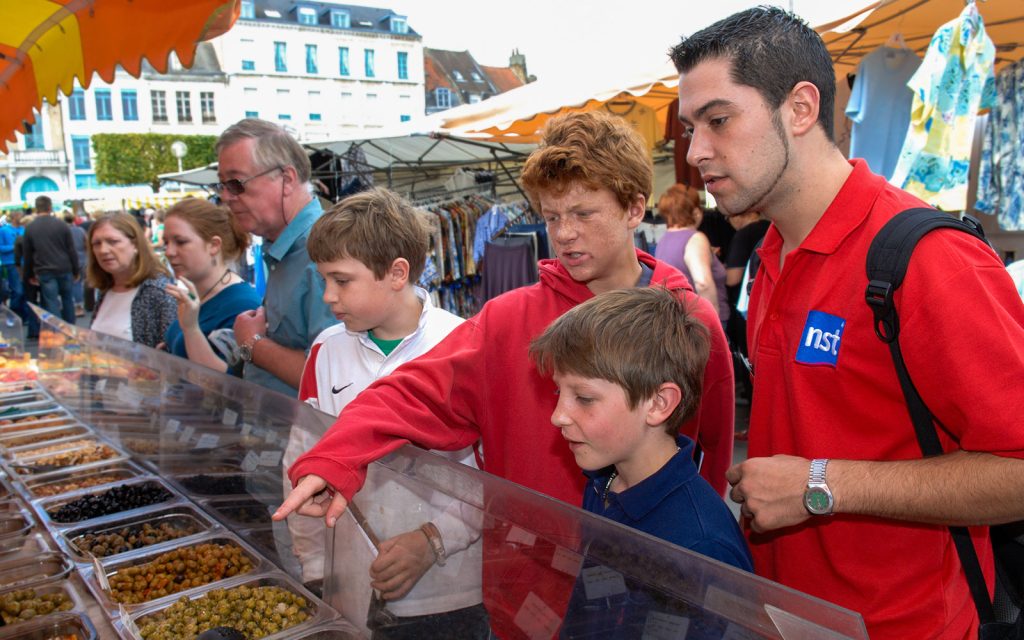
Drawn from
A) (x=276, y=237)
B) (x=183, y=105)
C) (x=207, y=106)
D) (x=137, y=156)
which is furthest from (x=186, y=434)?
(x=207, y=106)

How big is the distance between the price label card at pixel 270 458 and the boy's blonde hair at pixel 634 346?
→ 0.99 metres

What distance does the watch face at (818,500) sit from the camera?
1168 mm

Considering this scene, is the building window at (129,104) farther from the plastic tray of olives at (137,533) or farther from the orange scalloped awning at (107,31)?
the plastic tray of olives at (137,533)

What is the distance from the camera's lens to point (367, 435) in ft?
4.72

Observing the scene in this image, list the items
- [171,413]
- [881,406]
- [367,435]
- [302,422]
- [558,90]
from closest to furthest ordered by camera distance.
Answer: [881,406], [367,435], [302,422], [171,413], [558,90]

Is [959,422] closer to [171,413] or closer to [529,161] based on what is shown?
[529,161]

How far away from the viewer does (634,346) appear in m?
1.39

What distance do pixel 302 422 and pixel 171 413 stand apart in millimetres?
1293

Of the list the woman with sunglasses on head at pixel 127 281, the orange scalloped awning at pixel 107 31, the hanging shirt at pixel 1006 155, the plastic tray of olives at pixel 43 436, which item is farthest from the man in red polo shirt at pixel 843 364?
the plastic tray of olives at pixel 43 436

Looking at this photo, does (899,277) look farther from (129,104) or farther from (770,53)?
(129,104)

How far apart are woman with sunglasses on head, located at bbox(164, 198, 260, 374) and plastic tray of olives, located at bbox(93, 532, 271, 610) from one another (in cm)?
85

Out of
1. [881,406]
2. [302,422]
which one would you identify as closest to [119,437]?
[302,422]

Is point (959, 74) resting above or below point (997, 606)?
above

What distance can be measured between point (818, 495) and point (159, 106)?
47158mm
